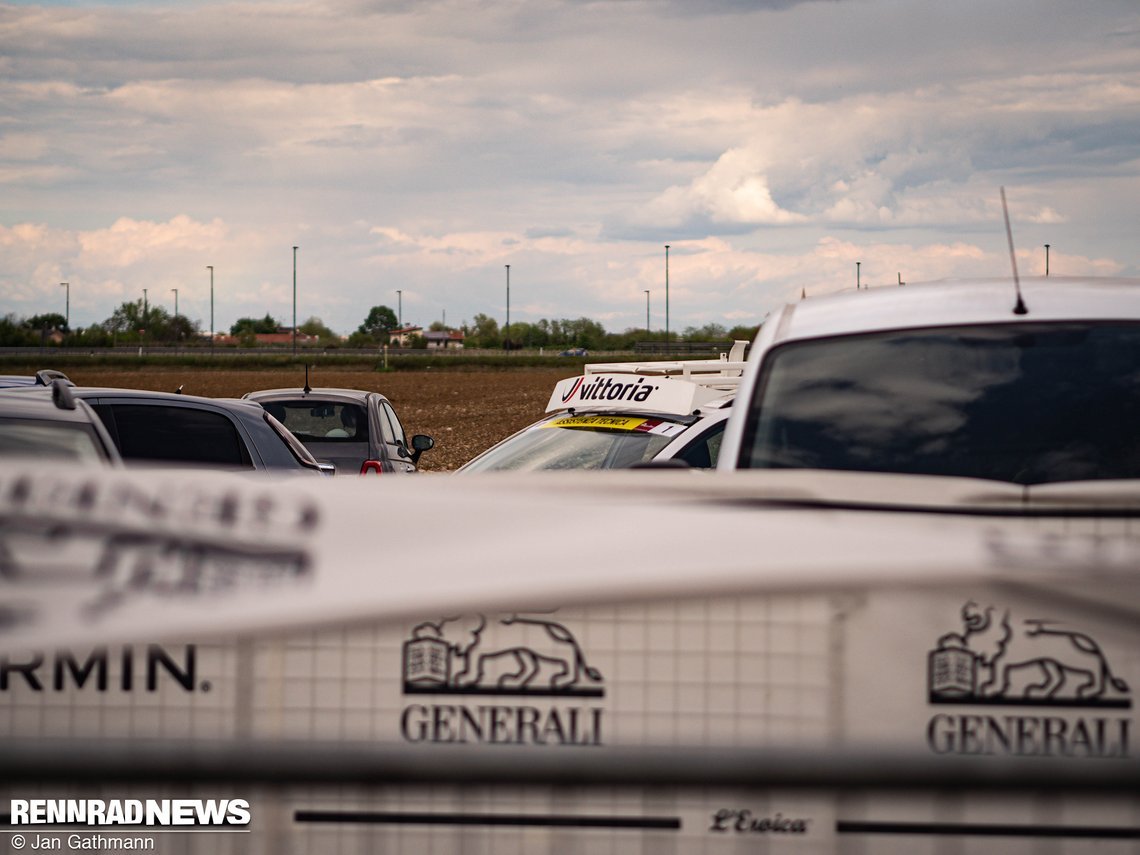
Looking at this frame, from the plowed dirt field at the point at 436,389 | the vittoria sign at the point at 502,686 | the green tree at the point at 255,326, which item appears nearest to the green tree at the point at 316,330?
the green tree at the point at 255,326

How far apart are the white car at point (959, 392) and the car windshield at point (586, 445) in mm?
4285

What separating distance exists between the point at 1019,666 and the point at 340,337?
182m

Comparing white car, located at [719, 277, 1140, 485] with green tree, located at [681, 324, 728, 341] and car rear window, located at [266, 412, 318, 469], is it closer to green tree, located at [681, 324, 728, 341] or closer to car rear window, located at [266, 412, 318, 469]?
car rear window, located at [266, 412, 318, 469]

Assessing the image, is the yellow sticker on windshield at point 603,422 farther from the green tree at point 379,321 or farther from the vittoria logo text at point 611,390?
the green tree at point 379,321

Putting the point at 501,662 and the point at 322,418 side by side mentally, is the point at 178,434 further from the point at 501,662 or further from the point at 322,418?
the point at 501,662

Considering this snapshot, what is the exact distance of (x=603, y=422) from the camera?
356 inches

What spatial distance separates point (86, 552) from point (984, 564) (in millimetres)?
1452

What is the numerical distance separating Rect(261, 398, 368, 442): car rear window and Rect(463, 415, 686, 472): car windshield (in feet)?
17.3

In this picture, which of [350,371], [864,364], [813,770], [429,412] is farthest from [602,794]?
[350,371]

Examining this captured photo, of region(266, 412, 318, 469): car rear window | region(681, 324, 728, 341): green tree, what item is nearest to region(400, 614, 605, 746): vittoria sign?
region(266, 412, 318, 469): car rear window

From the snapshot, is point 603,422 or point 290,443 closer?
point 603,422

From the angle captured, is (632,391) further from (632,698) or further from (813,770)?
(813,770)

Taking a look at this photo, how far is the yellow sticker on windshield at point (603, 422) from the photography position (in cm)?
887

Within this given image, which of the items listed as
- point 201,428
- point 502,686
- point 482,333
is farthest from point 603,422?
point 482,333
